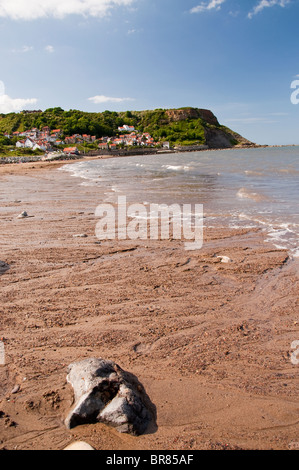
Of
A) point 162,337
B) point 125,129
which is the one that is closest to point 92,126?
point 125,129

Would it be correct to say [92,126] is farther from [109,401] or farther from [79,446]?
[79,446]

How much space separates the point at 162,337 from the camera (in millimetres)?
4137

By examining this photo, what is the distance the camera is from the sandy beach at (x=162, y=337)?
2787 millimetres

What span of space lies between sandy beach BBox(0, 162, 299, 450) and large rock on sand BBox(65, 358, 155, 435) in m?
0.08

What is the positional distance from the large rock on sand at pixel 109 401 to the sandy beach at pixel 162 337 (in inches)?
3.3

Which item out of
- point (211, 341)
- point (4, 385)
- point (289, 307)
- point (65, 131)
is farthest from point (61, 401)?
point (65, 131)

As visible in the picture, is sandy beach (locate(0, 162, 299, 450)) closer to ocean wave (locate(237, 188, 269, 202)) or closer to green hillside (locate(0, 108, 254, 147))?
ocean wave (locate(237, 188, 269, 202))

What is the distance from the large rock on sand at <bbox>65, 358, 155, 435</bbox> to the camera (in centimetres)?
273

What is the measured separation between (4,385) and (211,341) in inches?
99.9

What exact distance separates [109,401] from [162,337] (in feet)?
4.67

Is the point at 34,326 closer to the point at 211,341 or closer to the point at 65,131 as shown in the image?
the point at 211,341

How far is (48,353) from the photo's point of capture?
3.81 m

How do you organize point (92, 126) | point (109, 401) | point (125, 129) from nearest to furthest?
point (109, 401) → point (92, 126) → point (125, 129)

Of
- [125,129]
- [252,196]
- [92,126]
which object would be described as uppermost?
[125,129]
